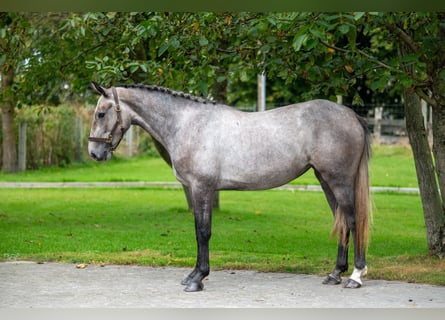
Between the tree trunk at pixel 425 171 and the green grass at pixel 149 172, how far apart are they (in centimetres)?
881

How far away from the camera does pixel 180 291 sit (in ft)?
24.5

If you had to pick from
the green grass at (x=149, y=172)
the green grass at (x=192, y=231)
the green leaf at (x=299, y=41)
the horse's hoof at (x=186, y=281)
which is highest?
the green leaf at (x=299, y=41)

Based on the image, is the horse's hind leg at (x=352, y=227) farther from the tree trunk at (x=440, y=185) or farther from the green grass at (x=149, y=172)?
the green grass at (x=149, y=172)

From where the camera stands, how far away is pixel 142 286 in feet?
25.3

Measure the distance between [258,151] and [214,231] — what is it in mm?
4341

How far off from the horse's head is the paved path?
1274 millimetres

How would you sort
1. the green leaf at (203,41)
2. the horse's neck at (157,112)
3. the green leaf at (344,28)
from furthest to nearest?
the green leaf at (203,41) → the horse's neck at (157,112) → the green leaf at (344,28)

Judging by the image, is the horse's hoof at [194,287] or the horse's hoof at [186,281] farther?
the horse's hoof at [186,281]

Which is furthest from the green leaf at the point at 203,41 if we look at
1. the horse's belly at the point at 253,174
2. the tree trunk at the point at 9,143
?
the tree trunk at the point at 9,143

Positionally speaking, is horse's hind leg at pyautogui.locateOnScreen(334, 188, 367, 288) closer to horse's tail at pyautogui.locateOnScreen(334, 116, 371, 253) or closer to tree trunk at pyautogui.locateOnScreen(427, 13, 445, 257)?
horse's tail at pyautogui.locateOnScreen(334, 116, 371, 253)

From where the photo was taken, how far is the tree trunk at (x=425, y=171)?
30.3ft

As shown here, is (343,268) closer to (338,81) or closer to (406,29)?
(338,81)

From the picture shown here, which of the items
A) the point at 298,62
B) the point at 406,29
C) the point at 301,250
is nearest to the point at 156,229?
the point at 301,250

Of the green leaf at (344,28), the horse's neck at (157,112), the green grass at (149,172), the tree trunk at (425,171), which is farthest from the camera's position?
the green grass at (149,172)
